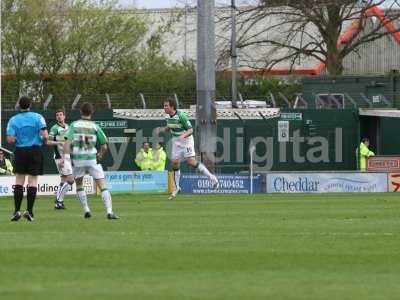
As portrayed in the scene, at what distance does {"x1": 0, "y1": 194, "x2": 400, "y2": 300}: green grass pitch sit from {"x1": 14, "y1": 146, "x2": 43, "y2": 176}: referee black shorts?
34.0 inches

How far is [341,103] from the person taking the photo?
47.9 meters

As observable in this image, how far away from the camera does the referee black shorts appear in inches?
815

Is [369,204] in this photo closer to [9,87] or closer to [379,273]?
[379,273]

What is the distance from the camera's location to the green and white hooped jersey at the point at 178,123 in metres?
28.8

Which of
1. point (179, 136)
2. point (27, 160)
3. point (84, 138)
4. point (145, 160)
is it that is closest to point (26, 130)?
point (27, 160)

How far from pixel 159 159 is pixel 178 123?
1212 cm

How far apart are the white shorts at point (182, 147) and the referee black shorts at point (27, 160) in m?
8.75

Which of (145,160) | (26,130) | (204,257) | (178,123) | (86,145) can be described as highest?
(26,130)

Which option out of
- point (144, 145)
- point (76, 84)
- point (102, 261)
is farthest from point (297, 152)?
point (102, 261)

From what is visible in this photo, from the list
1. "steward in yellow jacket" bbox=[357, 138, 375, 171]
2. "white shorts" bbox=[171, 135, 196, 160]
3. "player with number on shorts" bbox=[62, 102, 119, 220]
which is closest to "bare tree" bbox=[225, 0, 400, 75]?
"steward in yellow jacket" bbox=[357, 138, 375, 171]

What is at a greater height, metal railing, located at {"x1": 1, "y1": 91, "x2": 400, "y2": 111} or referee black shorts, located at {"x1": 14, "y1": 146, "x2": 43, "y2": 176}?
metal railing, located at {"x1": 1, "y1": 91, "x2": 400, "y2": 111}

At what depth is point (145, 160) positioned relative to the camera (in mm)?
41281

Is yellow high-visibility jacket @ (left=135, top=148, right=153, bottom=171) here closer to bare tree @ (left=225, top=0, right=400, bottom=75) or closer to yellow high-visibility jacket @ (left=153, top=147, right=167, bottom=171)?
yellow high-visibility jacket @ (left=153, top=147, right=167, bottom=171)

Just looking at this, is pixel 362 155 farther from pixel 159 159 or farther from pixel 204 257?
pixel 204 257
